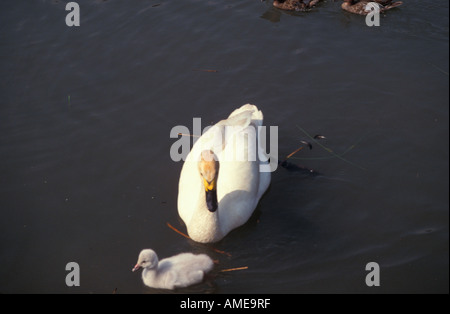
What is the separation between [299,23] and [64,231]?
7.27m

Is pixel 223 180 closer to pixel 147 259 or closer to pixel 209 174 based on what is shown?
pixel 209 174

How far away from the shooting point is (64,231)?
7801mm

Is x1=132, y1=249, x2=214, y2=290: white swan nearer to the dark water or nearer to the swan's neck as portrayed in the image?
the dark water

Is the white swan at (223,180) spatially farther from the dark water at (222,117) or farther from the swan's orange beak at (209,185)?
the dark water at (222,117)

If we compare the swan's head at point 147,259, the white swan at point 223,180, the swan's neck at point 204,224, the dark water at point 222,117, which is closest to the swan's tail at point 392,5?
the dark water at point 222,117

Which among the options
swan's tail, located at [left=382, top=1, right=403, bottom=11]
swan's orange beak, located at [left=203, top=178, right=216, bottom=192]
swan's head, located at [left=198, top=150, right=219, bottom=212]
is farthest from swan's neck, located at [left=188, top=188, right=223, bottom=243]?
swan's tail, located at [left=382, top=1, right=403, bottom=11]

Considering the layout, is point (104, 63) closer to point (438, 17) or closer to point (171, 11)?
point (171, 11)

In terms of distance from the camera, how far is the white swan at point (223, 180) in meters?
7.13

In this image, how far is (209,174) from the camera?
6.91 meters

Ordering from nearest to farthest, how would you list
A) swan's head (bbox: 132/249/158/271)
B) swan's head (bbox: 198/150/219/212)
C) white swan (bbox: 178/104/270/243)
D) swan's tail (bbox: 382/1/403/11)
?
swan's head (bbox: 132/249/158/271) < swan's head (bbox: 198/150/219/212) < white swan (bbox: 178/104/270/243) < swan's tail (bbox: 382/1/403/11)

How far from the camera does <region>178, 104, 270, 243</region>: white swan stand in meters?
7.13

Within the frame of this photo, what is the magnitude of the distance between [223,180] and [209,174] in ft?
2.95

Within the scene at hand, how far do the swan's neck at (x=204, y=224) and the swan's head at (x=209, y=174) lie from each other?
180 mm

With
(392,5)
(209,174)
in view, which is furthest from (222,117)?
(392,5)
